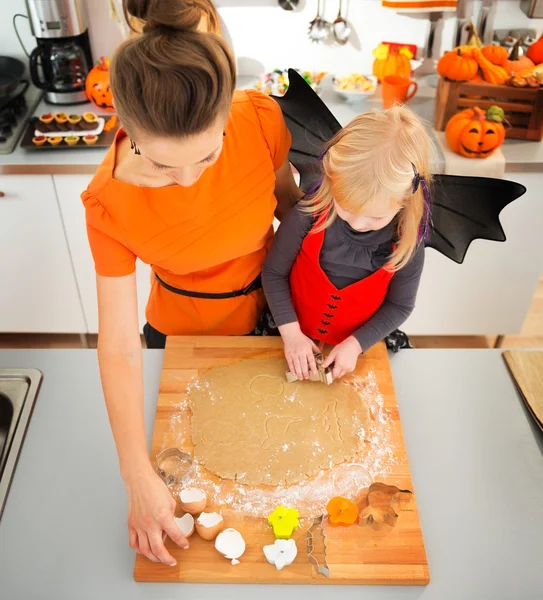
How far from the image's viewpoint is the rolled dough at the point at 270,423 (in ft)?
3.28

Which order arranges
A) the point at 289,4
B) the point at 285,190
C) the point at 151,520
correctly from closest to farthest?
the point at 151,520, the point at 285,190, the point at 289,4

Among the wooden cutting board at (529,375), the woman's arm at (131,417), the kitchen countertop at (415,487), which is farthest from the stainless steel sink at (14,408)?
the wooden cutting board at (529,375)

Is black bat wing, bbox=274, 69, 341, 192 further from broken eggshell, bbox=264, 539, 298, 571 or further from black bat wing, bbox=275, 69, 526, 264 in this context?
broken eggshell, bbox=264, 539, 298, 571

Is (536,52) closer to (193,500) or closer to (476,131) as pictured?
(476,131)

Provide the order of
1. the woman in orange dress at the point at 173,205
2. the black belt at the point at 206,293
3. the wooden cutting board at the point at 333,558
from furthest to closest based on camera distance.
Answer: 1. the black belt at the point at 206,293
2. the wooden cutting board at the point at 333,558
3. the woman in orange dress at the point at 173,205

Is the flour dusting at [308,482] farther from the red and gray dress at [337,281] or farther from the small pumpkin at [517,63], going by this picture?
the small pumpkin at [517,63]

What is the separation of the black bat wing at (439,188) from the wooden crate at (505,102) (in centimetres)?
89

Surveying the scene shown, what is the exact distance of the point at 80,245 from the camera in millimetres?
2041

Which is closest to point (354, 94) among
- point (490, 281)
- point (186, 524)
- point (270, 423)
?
point (490, 281)

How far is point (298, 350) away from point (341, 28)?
134cm

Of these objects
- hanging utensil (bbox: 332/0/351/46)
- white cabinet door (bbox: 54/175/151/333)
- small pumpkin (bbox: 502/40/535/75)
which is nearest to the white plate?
white cabinet door (bbox: 54/175/151/333)

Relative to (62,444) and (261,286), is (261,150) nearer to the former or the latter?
(261,286)

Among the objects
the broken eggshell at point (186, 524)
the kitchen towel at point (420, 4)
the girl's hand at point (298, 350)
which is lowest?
the broken eggshell at point (186, 524)

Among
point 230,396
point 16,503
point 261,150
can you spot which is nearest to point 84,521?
point 16,503
